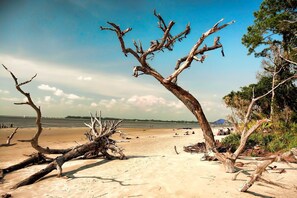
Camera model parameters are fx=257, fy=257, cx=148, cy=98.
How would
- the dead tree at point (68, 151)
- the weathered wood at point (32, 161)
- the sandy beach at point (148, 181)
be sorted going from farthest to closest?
the weathered wood at point (32, 161)
the dead tree at point (68, 151)
the sandy beach at point (148, 181)

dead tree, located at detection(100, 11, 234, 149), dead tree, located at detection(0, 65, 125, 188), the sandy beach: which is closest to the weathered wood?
dead tree, located at detection(0, 65, 125, 188)

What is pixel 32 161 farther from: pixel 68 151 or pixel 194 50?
pixel 194 50

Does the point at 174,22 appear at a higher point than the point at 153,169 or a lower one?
higher

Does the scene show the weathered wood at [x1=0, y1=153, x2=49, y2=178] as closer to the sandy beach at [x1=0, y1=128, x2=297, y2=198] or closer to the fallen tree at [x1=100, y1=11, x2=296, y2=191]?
the sandy beach at [x1=0, y1=128, x2=297, y2=198]

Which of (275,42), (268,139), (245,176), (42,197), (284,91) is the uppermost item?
(275,42)

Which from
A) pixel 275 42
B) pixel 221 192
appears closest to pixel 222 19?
pixel 221 192

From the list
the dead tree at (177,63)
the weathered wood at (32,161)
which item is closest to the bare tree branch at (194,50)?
the dead tree at (177,63)

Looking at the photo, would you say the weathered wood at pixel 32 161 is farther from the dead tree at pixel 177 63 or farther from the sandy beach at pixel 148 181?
the dead tree at pixel 177 63

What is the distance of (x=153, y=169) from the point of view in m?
Answer: 7.30

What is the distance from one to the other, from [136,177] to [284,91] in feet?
52.9

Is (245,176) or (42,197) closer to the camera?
(42,197)

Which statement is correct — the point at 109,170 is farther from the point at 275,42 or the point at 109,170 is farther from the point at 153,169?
the point at 275,42

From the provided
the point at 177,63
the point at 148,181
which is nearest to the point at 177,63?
the point at 177,63

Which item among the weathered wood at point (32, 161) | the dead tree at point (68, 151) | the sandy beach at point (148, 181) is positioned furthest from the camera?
the weathered wood at point (32, 161)
